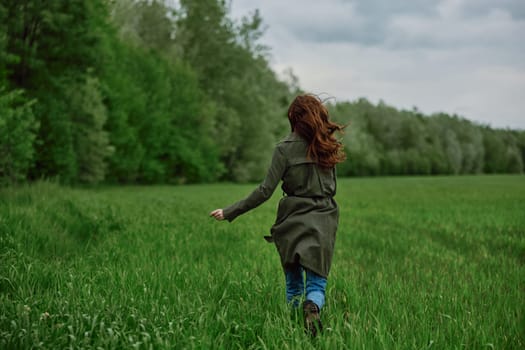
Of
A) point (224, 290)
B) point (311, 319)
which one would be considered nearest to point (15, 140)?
point (224, 290)

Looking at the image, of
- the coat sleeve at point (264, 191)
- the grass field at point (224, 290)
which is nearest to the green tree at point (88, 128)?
the grass field at point (224, 290)

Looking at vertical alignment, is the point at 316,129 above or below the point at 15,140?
below

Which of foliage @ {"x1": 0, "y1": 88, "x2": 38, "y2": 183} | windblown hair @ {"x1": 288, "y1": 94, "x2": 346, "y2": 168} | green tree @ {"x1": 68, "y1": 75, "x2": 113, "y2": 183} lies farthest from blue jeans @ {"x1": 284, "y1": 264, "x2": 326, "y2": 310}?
green tree @ {"x1": 68, "y1": 75, "x2": 113, "y2": 183}

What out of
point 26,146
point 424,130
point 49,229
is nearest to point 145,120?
point 26,146

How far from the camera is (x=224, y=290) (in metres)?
4.39

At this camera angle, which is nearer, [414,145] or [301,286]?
[301,286]

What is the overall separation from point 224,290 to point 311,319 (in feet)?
3.84

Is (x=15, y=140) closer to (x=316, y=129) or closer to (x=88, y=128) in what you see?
(x=88, y=128)

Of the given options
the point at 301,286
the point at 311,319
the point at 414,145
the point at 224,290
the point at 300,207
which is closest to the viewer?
the point at 311,319

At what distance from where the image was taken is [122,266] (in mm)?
5375

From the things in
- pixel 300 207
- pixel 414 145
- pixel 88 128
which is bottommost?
pixel 300 207

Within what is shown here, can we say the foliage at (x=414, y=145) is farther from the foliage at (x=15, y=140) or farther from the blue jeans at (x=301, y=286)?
the blue jeans at (x=301, y=286)

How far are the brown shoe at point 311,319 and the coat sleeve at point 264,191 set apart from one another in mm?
903

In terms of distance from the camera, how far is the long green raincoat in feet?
12.3
